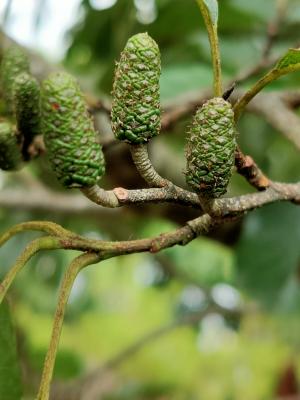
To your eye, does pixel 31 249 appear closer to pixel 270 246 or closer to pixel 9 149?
pixel 9 149

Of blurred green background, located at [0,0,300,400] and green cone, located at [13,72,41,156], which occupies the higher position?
green cone, located at [13,72,41,156]

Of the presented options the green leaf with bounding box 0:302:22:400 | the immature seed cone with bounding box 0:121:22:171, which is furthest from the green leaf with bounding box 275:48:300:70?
the green leaf with bounding box 0:302:22:400

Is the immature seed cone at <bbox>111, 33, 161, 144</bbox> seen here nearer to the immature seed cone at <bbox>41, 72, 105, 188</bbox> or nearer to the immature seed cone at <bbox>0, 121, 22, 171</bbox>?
the immature seed cone at <bbox>41, 72, 105, 188</bbox>

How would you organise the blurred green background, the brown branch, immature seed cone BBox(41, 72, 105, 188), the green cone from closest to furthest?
immature seed cone BBox(41, 72, 105, 188) → the brown branch → the green cone → the blurred green background

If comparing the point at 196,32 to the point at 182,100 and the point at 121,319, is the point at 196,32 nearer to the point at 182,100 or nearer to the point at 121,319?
the point at 182,100

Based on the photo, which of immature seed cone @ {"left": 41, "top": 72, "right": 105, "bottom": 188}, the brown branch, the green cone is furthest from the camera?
the green cone

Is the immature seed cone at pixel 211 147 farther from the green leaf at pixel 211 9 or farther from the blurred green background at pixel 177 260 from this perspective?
the blurred green background at pixel 177 260
